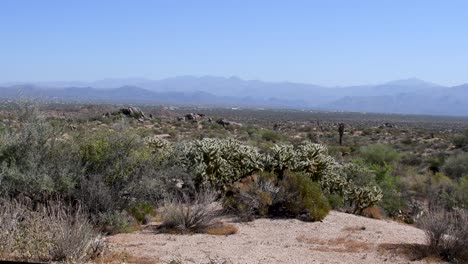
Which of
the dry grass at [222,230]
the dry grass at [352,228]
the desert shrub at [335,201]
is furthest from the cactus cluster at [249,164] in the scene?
the dry grass at [352,228]

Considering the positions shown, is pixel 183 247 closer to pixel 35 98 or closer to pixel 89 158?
pixel 89 158

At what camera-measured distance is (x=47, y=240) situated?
8.55 meters

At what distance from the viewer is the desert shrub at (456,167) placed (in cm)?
2767

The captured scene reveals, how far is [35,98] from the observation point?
44.4 feet

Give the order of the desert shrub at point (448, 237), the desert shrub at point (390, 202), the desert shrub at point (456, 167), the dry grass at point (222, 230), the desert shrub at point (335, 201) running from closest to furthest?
1. the desert shrub at point (448, 237)
2. the dry grass at point (222, 230)
3. the desert shrub at point (335, 201)
4. the desert shrub at point (390, 202)
5. the desert shrub at point (456, 167)

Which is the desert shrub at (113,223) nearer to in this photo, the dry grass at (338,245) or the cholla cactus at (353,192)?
the dry grass at (338,245)

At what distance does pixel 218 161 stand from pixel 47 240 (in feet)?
23.0

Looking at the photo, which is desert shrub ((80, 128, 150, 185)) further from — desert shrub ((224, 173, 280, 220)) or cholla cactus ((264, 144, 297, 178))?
cholla cactus ((264, 144, 297, 178))

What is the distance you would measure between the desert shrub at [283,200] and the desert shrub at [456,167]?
15935 millimetres

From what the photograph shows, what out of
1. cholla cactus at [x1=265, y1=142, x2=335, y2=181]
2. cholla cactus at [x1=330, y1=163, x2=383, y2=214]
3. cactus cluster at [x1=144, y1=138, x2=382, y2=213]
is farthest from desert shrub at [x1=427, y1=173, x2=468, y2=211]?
cholla cactus at [x1=265, y1=142, x2=335, y2=181]

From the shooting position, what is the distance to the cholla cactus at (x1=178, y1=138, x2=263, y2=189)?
14.7 metres

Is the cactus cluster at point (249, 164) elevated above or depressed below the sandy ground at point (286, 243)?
above

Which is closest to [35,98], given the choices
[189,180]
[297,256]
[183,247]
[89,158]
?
[89,158]

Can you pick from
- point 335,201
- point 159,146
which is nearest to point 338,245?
point 335,201
